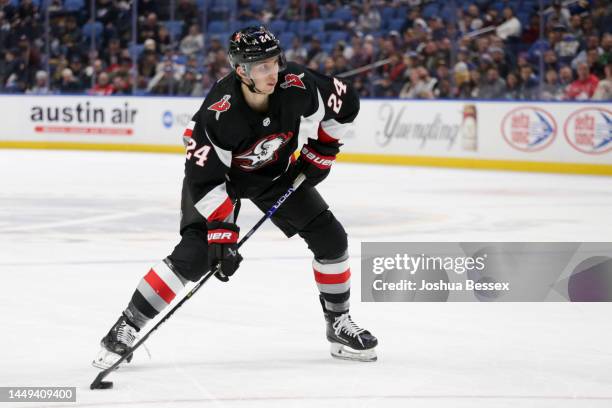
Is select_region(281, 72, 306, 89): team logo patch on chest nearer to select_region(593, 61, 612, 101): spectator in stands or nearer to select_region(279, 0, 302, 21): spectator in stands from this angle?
select_region(593, 61, 612, 101): spectator in stands

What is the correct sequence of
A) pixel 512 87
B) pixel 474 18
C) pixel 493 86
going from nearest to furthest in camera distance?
pixel 512 87 → pixel 493 86 → pixel 474 18

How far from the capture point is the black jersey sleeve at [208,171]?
3621 millimetres

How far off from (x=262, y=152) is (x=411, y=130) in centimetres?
998

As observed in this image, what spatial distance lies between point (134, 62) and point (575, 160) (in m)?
6.94

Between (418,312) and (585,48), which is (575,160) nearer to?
(585,48)

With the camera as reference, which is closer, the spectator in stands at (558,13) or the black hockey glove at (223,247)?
the black hockey glove at (223,247)

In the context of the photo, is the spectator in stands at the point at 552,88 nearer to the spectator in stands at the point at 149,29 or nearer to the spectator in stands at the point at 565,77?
the spectator in stands at the point at 565,77

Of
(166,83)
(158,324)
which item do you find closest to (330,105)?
(158,324)

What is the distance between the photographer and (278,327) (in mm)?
4598

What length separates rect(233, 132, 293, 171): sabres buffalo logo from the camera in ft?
12.4

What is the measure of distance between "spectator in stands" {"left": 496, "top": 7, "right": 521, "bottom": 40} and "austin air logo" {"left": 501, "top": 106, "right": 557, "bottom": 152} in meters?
0.91

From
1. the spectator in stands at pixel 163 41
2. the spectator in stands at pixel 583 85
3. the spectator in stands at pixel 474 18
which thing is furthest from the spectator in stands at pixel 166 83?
the spectator in stands at pixel 583 85

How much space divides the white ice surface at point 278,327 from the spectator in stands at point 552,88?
381 centimetres

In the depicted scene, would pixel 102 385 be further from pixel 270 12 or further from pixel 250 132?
pixel 270 12
